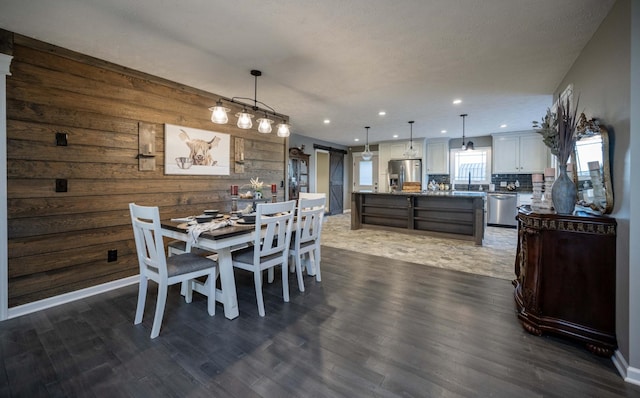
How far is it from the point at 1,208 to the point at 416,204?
5.96 m

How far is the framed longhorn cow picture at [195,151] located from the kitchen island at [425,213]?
330 centimetres

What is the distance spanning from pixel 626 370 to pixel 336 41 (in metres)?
3.08

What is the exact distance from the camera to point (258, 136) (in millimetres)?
4742

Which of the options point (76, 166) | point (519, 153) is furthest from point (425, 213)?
point (76, 166)

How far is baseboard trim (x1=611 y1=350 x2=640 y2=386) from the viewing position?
1581 mm

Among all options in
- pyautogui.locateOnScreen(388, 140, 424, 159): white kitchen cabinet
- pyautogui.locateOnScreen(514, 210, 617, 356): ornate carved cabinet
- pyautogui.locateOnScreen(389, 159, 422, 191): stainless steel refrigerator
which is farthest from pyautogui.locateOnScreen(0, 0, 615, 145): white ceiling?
pyautogui.locateOnScreen(389, 159, 422, 191): stainless steel refrigerator

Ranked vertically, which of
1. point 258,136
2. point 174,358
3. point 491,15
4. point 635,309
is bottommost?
point 174,358

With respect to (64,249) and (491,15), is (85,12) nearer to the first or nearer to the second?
(64,249)

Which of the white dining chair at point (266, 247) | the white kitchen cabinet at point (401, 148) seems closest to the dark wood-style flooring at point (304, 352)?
the white dining chair at point (266, 247)

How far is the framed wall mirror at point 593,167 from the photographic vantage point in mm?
1866

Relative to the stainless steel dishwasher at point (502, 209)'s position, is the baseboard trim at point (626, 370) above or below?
below

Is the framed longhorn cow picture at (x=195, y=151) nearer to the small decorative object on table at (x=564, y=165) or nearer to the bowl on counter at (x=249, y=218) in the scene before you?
the bowl on counter at (x=249, y=218)

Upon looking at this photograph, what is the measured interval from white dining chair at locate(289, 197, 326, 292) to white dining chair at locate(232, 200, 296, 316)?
6.9 inches

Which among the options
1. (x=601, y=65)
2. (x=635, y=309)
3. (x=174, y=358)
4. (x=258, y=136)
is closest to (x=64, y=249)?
(x=174, y=358)
